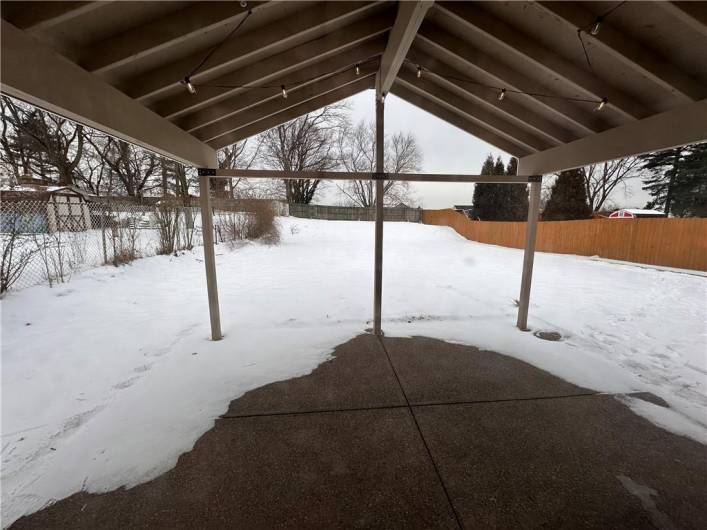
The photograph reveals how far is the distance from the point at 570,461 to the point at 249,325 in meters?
3.69

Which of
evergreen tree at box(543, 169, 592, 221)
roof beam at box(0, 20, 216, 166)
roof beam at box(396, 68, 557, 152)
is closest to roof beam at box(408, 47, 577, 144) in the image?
roof beam at box(396, 68, 557, 152)

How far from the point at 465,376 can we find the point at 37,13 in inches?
150

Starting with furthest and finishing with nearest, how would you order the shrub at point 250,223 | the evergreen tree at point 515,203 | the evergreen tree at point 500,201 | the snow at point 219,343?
the evergreen tree at point 500,201
the evergreen tree at point 515,203
the shrub at point 250,223
the snow at point 219,343

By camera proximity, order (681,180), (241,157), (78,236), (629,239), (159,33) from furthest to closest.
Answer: (241,157)
(681,180)
(629,239)
(78,236)
(159,33)

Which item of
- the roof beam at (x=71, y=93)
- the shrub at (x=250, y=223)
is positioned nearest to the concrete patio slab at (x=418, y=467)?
the roof beam at (x=71, y=93)

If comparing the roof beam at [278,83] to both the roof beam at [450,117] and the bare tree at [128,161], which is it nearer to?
the roof beam at [450,117]

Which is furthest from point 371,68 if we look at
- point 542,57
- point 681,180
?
point 681,180

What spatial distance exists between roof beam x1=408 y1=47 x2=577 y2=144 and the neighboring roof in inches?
0.4

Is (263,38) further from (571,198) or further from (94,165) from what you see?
(571,198)

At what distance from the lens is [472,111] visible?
11.4ft

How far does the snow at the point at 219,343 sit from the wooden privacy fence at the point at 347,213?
14938mm

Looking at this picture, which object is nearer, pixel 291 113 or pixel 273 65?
pixel 273 65

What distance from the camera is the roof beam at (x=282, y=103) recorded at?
3.36 metres

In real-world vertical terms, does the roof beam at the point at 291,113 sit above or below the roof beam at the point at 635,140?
above
